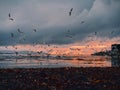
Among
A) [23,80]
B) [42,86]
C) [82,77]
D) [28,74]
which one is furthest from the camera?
[28,74]

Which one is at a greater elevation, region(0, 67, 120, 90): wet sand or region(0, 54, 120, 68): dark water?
region(0, 54, 120, 68): dark water

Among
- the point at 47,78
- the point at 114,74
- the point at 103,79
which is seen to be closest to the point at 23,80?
the point at 47,78

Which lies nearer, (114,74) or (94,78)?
(94,78)

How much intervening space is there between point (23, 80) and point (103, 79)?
7.43 meters

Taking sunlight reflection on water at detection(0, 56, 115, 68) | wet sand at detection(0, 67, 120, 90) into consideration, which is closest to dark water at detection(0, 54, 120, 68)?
sunlight reflection on water at detection(0, 56, 115, 68)

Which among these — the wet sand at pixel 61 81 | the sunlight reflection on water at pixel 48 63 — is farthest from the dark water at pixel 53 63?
the wet sand at pixel 61 81

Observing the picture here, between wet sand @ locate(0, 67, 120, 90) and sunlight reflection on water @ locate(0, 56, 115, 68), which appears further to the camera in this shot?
sunlight reflection on water @ locate(0, 56, 115, 68)

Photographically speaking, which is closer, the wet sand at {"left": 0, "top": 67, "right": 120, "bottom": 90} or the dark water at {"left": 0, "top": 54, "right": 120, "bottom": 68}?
the wet sand at {"left": 0, "top": 67, "right": 120, "bottom": 90}

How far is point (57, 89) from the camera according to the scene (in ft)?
95.2

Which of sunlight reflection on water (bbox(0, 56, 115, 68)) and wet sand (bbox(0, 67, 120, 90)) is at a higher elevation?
sunlight reflection on water (bbox(0, 56, 115, 68))

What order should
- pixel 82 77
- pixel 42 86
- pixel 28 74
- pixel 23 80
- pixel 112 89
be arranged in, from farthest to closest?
pixel 28 74 < pixel 82 77 < pixel 23 80 < pixel 42 86 < pixel 112 89

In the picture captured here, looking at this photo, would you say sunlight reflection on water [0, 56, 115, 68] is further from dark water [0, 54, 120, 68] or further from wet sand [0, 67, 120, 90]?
wet sand [0, 67, 120, 90]

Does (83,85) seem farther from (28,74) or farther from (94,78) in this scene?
(28,74)

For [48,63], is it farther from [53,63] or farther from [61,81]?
[61,81]
